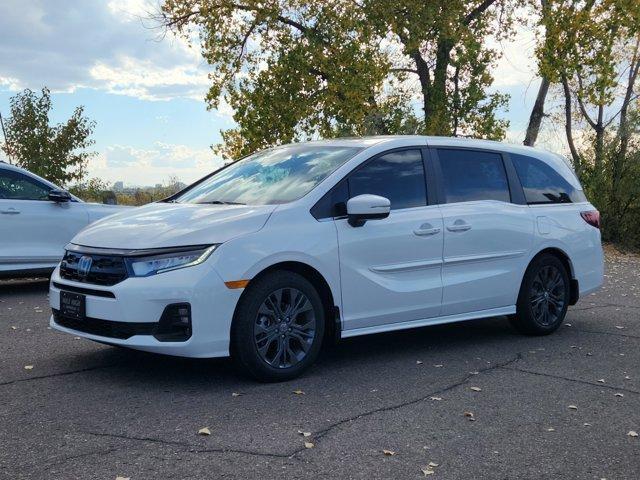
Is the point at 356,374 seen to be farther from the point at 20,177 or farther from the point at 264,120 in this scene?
the point at 264,120

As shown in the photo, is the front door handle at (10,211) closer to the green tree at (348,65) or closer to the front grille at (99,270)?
the front grille at (99,270)

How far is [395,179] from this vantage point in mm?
6598

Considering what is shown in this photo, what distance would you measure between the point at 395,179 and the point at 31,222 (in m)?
5.79

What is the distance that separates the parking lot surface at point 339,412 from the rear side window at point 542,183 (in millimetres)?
1393

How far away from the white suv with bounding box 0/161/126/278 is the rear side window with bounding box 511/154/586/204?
235 inches

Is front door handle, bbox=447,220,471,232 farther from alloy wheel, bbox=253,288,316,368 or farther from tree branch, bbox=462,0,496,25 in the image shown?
tree branch, bbox=462,0,496,25

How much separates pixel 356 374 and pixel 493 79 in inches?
900

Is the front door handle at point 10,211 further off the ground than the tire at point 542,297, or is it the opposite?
the front door handle at point 10,211

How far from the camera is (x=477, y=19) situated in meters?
26.8

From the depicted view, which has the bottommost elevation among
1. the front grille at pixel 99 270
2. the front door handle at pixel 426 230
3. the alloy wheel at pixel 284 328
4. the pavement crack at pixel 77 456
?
the pavement crack at pixel 77 456

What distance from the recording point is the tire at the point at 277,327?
548 centimetres

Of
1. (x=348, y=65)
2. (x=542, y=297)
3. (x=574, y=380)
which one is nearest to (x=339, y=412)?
(x=574, y=380)

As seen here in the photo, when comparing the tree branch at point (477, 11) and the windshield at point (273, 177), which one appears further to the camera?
the tree branch at point (477, 11)

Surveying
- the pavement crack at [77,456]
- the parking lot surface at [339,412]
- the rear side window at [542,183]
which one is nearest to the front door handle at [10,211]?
the parking lot surface at [339,412]
